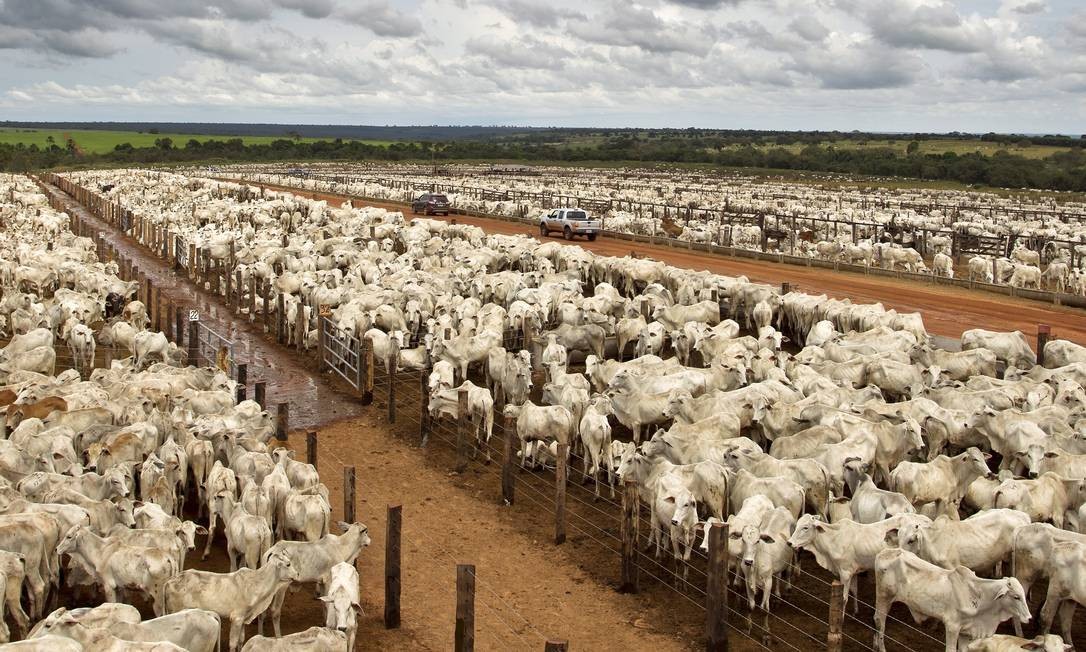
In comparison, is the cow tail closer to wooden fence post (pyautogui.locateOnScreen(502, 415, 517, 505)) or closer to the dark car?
wooden fence post (pyautogui.locateOnScreen(502, 415, 517, 505))

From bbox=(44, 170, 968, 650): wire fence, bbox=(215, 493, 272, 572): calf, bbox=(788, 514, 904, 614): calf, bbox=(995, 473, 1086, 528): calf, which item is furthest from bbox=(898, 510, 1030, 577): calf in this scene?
bbox=(215, 493, 272, 572): calf

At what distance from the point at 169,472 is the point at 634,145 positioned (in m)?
190

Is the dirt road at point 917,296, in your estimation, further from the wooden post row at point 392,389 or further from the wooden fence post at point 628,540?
the wooden fence post at point 628,540

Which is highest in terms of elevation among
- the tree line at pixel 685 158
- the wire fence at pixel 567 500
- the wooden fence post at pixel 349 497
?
the tree line at pixel 685 158

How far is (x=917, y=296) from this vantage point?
33.9m

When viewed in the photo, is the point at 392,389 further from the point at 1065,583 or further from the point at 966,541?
the point at 1065,583

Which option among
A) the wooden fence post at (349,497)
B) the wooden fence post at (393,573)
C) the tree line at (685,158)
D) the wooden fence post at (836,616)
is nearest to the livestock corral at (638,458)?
the wooden fence post at (836,616)

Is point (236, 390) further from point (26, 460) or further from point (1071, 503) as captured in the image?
point (1071, 503)

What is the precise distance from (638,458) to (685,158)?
519 feet

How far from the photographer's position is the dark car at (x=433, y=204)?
200ft

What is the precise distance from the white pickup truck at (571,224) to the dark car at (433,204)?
1280 cm

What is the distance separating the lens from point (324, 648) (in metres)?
9.48

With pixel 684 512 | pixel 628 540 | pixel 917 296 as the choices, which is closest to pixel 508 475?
pixel 628 540

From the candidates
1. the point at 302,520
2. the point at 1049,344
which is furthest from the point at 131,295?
the point at 1049,344
